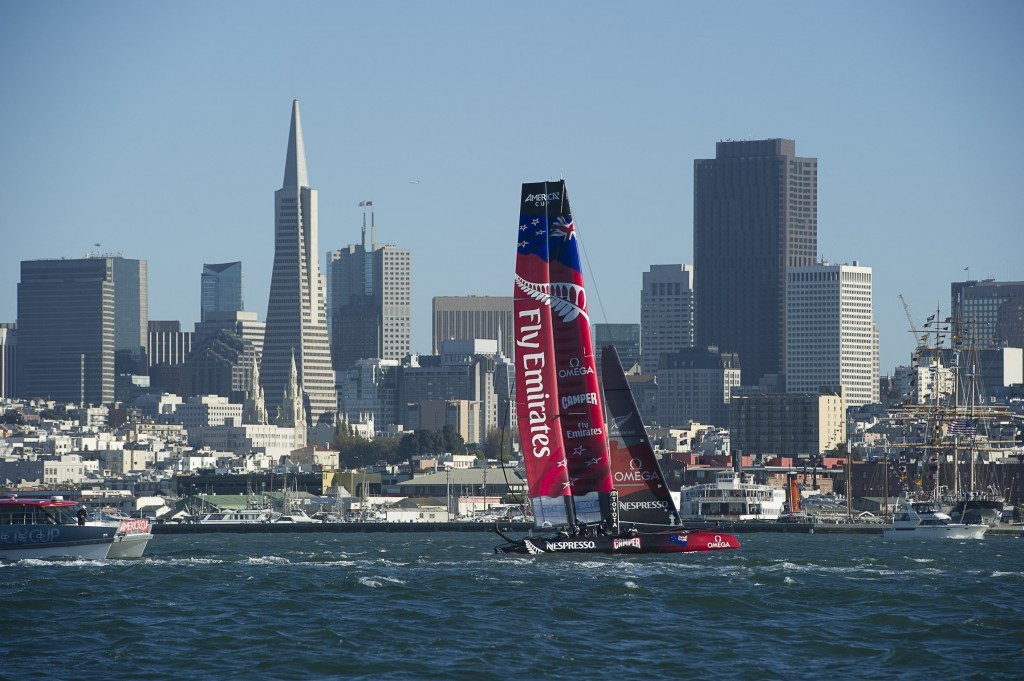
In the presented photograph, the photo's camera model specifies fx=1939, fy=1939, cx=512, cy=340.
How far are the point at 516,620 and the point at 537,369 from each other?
17318 millimetres

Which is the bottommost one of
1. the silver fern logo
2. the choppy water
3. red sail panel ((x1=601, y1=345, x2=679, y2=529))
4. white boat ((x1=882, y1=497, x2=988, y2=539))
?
white boat ((x1=882, y1=497, x2=988, y2=539))

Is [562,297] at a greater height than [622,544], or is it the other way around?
[562,297]

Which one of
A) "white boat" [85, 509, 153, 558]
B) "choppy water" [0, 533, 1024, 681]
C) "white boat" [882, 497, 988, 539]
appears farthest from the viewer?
"white boat" [882, 497, 988, 539]

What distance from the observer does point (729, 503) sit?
141500 millimetres

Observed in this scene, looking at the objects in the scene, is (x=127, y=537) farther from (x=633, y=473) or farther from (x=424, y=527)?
(x=424, y=527)

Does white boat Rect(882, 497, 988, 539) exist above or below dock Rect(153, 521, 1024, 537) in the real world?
above

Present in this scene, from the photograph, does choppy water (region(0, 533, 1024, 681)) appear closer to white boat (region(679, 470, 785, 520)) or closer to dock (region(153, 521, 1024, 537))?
dock (region(153, 521, 1024, 537))

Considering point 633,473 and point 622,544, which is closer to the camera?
point 622,544

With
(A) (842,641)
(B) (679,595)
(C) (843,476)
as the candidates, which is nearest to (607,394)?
(B) (679,595)

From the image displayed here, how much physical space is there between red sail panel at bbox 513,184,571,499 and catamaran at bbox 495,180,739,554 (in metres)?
0.03

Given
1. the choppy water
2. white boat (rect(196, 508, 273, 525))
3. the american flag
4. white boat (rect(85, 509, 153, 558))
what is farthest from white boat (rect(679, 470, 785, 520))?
the choppy water

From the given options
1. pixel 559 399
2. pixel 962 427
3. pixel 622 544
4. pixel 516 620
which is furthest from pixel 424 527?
pixel 516 620

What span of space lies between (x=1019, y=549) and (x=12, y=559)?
46.8m

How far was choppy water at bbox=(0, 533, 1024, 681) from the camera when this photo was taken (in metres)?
35.7
